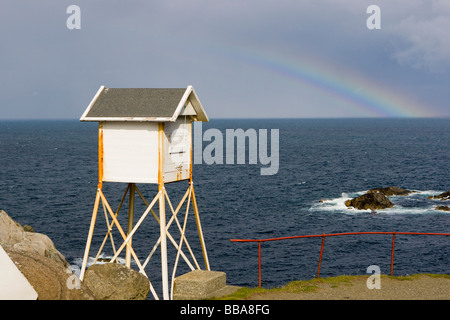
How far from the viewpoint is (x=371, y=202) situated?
7325 centimetres

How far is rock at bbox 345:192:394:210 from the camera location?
7281 cm

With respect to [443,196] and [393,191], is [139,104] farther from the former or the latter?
[393,191]

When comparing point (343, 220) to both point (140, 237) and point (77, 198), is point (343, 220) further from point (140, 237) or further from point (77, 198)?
point (77, 198)

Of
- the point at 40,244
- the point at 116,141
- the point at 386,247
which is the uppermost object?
the point at 116,141

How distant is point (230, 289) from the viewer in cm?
1766

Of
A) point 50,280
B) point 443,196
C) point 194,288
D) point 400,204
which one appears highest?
point 50,280

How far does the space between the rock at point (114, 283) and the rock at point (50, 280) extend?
168cm

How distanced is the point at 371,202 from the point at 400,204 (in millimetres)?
4659

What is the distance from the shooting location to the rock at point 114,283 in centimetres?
1834

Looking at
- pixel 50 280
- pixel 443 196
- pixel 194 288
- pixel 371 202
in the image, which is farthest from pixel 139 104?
pixel 443 196

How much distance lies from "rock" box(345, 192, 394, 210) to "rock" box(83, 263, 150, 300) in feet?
189

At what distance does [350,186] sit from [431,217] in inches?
1071
